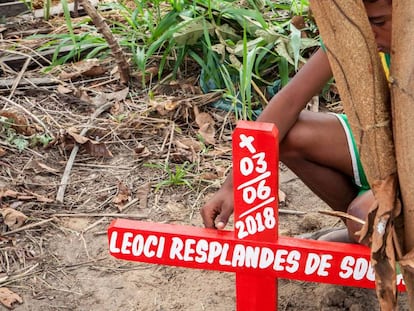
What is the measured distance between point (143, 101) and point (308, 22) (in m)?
0.87

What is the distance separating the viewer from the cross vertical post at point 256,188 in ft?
5.58

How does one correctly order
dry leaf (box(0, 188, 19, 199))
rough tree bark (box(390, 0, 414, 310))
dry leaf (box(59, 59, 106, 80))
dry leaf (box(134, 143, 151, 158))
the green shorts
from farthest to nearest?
dry leaf (box(59, 59, 106, 80)) < dry leaf (box(134, 143, 151, 158)) < dry leaf (box(0, 188, 19, 199)) < the green shorts < rough tree bark (box(390, 0, 414, 310))

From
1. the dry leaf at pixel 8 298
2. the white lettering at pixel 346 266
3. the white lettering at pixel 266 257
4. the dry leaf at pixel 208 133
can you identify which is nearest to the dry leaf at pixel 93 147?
the dry leaf at pixel 208 133

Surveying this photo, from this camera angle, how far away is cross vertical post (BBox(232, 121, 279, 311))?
1.70 m

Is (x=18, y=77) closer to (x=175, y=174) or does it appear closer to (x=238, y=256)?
(x=175, y=174)

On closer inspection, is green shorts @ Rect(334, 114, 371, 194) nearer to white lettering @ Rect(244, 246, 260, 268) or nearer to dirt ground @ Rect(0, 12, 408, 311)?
dirt ground @ Rect(0, 12, 408, 311)

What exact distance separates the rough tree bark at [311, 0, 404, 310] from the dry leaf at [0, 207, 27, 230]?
173 centimetres

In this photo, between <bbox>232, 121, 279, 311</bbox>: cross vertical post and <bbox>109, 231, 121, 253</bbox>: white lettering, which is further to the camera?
<bbox>109, 231, 121, 253</bbox>: white lettering

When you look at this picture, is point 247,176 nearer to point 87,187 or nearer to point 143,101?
point 87,187

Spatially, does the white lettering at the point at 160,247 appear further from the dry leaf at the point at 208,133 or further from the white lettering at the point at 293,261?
the dry leaf at the point at 208,133

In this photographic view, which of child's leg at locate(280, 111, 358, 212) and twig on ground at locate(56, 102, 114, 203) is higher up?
child's leg at locate(280, 111, 358, 212)

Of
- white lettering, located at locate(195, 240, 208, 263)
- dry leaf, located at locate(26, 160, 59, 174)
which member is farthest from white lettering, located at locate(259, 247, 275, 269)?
dry leaf, located at locate(26, 160, 59, 174)

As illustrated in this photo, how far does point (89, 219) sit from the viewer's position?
2.80 m

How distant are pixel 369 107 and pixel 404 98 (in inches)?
2.8
